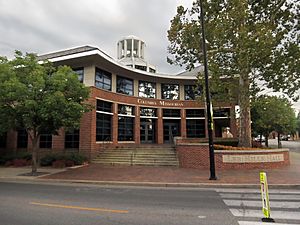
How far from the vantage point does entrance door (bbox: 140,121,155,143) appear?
88.7 feet

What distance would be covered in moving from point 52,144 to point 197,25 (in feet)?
50.2

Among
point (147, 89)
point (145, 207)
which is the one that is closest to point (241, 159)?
point (145, 207)

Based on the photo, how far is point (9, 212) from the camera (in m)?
6.66

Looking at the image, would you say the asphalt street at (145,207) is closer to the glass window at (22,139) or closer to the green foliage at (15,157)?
the green foliage at (15,157)

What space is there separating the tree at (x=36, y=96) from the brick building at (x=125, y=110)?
562 centimetres

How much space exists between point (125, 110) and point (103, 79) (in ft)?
13.4

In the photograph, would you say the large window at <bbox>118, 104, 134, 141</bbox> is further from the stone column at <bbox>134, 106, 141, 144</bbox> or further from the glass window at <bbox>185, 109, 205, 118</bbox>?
the glass window at <bbox>185, 109, 205, 118</bbox>

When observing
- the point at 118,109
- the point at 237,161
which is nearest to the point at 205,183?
the point at 237,161

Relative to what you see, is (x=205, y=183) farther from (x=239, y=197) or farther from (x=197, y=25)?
(x=197, y=25)

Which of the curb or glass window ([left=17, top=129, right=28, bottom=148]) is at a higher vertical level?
glass window ([left=17, top=129, right=28, bottom=148])

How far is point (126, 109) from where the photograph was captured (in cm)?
2527

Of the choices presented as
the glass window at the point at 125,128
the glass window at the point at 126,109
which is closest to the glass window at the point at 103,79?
the glass window at the point at 126,109

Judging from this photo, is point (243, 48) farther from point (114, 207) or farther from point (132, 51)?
point (132, 51)

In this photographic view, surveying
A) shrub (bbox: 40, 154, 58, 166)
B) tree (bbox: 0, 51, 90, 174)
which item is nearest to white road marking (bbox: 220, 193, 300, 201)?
tree (bbox: 0, 51, 90, 174)
